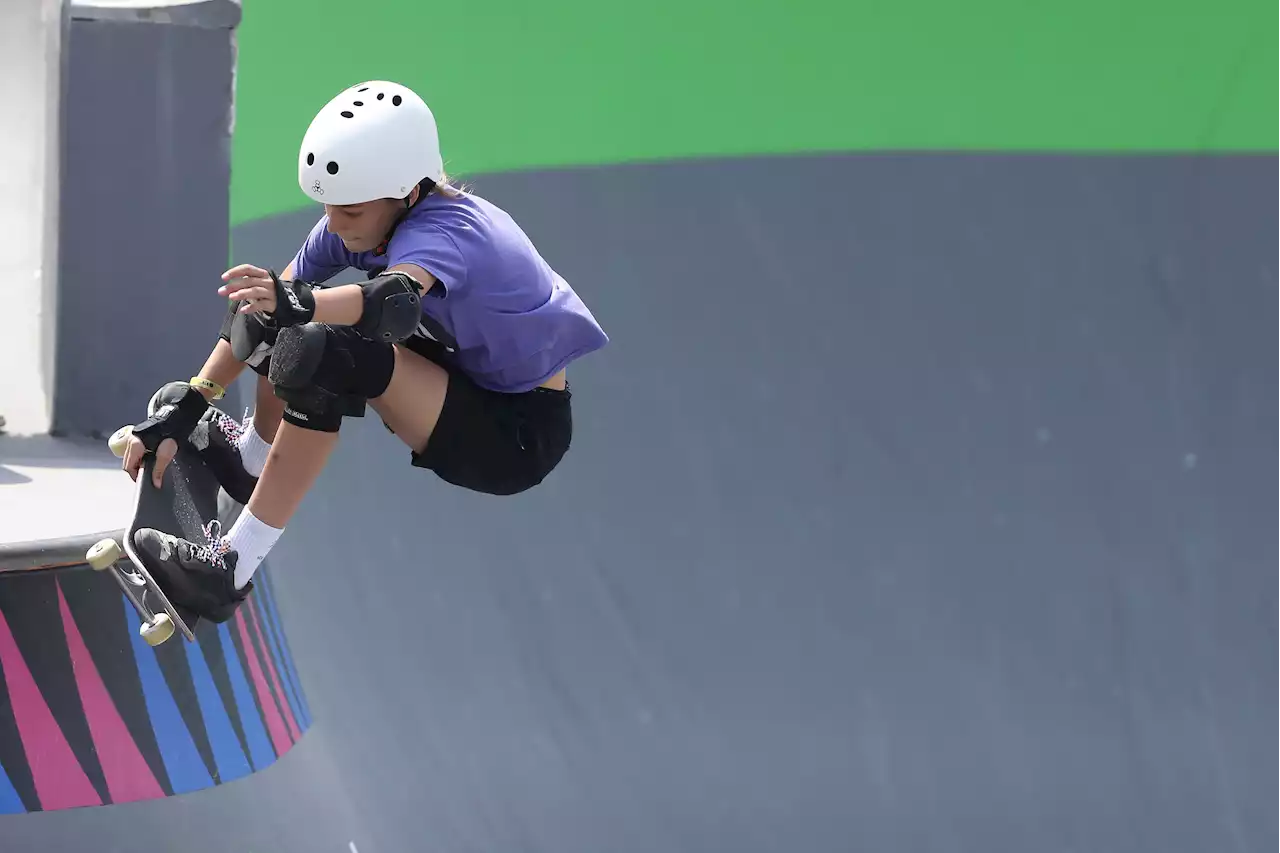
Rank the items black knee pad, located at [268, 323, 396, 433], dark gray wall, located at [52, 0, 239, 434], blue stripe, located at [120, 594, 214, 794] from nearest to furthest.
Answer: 1. black knee pad, located at [268, 323, 396, 433]
2. blue stripe, located at [120, 594, 214, 794]
3. dark gray wall, located at [52, 0, 239, 434]

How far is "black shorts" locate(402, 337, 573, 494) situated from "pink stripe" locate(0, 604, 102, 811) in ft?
9.25

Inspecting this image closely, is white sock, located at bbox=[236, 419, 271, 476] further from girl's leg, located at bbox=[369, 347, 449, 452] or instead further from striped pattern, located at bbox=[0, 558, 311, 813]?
striped pattern, located at bbox=[0, 558, 311, 813]

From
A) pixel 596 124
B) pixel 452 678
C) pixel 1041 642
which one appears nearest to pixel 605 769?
pixel 452 678

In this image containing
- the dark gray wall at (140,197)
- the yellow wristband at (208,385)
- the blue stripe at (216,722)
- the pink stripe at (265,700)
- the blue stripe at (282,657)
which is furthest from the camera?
the dark gray wall at (140,197)

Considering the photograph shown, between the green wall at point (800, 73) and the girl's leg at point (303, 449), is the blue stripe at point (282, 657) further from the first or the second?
the girl's leg at point (303, 449)

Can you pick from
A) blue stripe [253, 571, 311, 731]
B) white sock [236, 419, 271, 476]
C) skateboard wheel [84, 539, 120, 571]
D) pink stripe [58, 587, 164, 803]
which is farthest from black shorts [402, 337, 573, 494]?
blue stripe [253, 571, 311, 731]

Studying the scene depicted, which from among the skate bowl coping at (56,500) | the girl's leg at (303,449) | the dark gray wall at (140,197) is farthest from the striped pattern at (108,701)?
the girl's leg at (303,449)

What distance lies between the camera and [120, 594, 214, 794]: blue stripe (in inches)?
233

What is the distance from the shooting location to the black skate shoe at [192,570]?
3.45 meters

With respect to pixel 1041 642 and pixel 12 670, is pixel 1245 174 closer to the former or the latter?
pixel 1041 642

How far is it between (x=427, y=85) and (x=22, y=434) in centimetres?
274

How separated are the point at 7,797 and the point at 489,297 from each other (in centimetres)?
347

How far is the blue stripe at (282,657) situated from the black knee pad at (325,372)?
359 centimetres

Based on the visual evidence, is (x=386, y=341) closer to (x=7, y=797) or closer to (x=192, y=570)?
(x=192, y=570)
